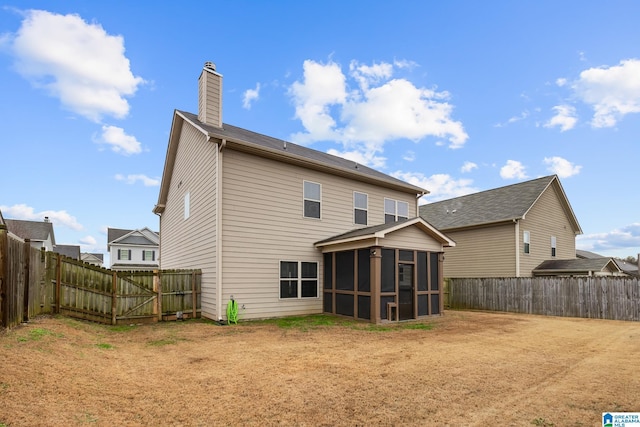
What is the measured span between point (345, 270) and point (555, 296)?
35.1 feet

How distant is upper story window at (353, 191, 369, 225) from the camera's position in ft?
49.8

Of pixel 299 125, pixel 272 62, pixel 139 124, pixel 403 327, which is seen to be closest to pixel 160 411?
pixel 403 327

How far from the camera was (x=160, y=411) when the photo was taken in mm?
3998

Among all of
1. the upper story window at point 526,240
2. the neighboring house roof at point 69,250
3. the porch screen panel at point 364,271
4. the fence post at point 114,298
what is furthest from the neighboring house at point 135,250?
the upper story window at point 526,240

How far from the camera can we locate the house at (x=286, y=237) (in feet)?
37.9

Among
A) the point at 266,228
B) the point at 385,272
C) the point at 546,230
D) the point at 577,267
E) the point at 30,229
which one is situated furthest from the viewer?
the point at 30,229

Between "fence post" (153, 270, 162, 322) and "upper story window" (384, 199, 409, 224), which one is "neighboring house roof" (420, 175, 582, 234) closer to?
"upper story window" (384, 199, 409, 224)

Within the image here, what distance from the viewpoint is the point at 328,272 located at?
44.5 feet

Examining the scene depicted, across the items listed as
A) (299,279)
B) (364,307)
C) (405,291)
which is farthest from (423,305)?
(299,279)

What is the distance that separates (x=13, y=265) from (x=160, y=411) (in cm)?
510

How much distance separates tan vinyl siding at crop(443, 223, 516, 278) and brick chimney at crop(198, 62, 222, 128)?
16901 millimetres

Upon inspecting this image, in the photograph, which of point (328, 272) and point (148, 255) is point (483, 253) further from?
point (148, 255)

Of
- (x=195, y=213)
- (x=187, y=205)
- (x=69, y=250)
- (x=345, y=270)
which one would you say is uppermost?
(x=187, y=205)

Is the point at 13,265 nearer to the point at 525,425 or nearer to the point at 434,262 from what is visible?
the point at 525,425
